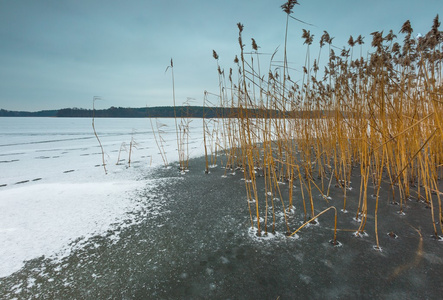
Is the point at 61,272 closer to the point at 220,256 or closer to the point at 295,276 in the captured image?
the point at 220,256

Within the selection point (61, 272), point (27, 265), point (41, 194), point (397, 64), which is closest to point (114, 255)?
point (61, 272)

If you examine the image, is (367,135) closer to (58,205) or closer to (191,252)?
(191,252)

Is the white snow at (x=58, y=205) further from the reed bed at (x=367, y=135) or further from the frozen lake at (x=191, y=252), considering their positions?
the reed bed at (x=367, y=135)

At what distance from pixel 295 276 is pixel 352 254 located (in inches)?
10.6

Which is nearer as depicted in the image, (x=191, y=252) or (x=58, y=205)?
(x=191, y=252)

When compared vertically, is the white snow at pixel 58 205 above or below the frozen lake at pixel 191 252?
above

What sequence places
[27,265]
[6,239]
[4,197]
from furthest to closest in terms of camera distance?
[4,197], [6,239], [27,265]

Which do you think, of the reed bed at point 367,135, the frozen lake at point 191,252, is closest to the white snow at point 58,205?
the frozen lake at point 191,252

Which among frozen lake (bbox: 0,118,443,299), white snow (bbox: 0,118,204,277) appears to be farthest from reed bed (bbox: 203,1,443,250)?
white snow (bbox: 0,118,204,277)

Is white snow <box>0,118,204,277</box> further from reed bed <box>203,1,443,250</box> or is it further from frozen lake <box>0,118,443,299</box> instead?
reed bed <box>203,1,443,250</box>

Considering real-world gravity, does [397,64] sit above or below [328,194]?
above

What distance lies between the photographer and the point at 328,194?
1420mm

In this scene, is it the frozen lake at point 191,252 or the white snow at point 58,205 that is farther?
the white snow at point 58,205

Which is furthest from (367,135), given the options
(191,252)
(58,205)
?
(58,205)
